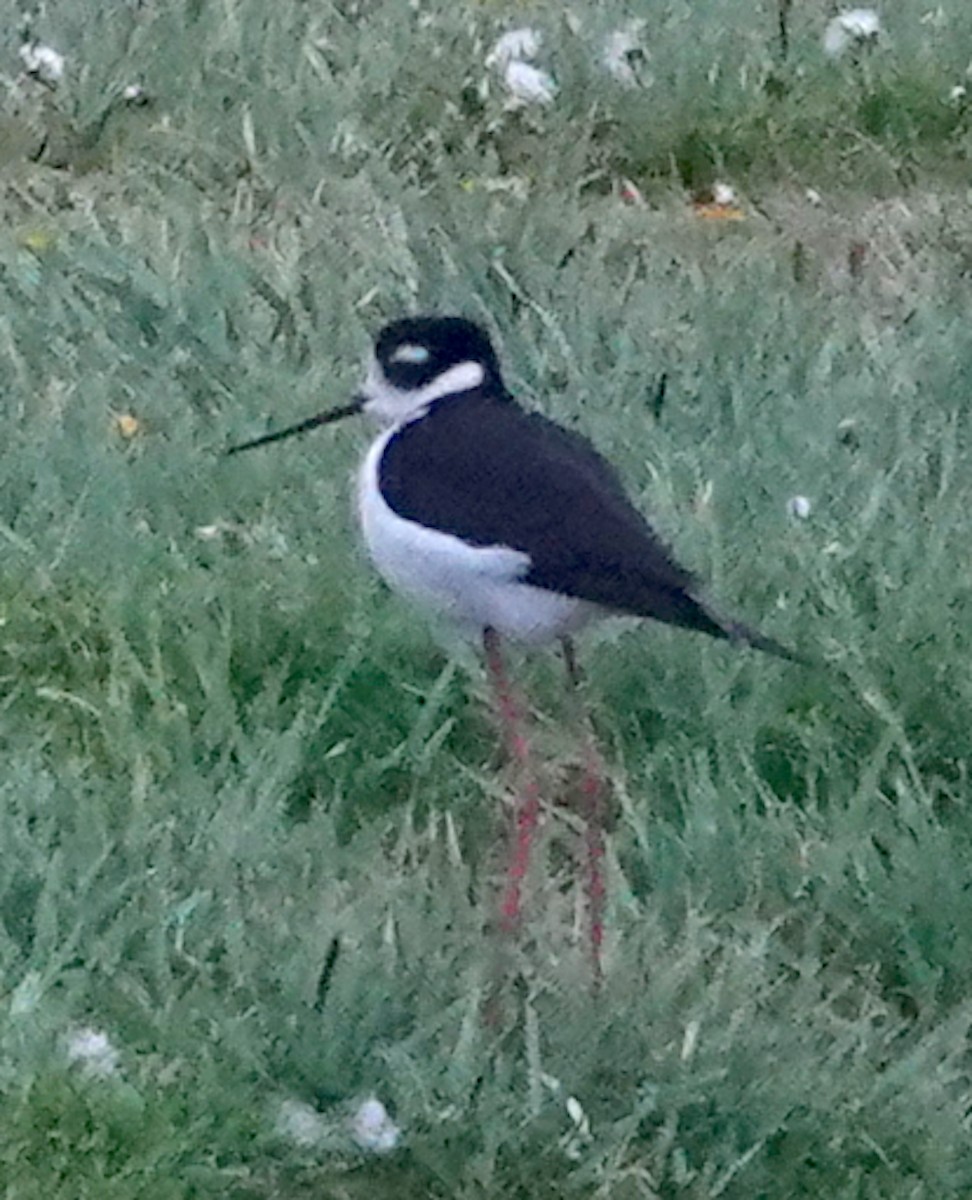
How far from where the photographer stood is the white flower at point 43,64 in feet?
20.3

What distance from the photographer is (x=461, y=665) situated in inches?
156

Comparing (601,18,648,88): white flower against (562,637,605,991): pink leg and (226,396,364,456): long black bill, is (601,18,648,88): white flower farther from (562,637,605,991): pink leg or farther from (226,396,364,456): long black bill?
(562,637,605,991): pink leg

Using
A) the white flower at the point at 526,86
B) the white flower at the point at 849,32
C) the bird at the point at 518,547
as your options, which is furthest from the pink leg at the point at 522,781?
the white flower at the point at 849,32

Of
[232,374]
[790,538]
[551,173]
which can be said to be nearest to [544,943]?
[790,538]

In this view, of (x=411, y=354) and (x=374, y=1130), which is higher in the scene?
(x=411, y=354)

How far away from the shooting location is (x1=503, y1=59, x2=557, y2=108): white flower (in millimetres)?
6203

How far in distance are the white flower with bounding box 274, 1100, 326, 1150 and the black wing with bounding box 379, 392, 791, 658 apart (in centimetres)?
71

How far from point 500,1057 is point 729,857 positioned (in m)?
0.57

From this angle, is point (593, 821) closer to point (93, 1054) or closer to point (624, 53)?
point (93, 1054)

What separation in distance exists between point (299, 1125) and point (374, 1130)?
0.28 ft

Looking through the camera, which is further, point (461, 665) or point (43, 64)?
point (43, 64)

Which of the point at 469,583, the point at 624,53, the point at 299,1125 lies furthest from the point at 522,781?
the point at 624,53

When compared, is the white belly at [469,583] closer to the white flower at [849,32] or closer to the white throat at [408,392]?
the white throat at [408,392]

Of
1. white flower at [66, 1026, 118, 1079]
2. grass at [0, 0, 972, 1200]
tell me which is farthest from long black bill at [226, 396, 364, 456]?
white flower at [66, 1026, 118, 1079]
